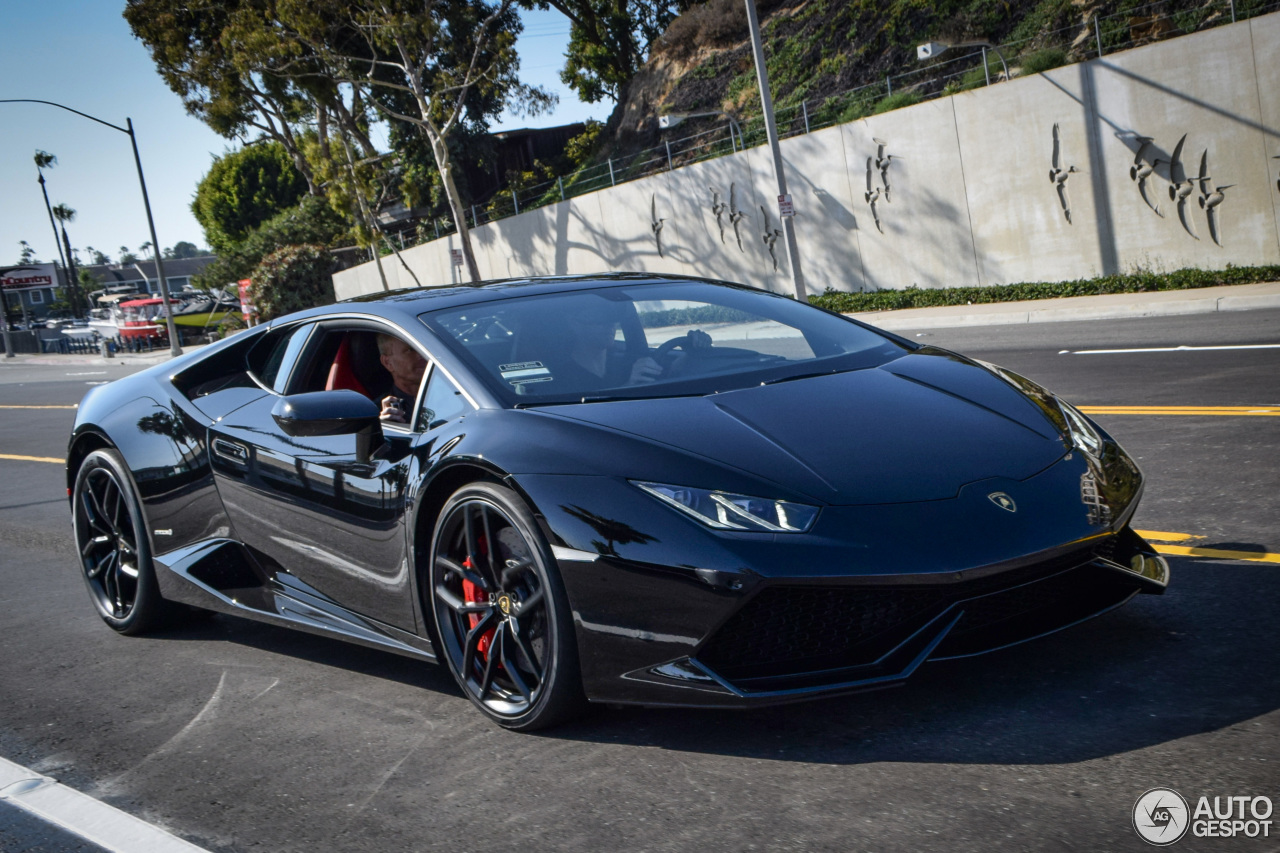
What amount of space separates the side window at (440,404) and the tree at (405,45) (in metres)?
28.3

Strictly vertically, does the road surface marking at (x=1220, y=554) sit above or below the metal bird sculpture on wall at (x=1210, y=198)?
below

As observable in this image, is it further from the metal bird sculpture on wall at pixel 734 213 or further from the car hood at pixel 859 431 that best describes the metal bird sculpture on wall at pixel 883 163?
the car hood at pixel 859 431

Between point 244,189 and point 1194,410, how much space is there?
7107cm

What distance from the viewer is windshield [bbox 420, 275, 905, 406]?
3639 millimetres

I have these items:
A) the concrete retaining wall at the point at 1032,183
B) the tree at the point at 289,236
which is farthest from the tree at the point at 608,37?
the concrete retaining wall at the point at 1032,183

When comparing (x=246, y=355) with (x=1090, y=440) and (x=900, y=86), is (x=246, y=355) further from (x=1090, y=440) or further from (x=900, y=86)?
(x=900, y=86)

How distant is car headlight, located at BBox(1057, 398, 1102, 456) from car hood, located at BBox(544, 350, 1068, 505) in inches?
3.2

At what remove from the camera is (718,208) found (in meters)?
28.9

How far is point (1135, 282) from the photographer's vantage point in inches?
723

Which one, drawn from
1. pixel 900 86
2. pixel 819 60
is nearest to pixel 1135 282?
pixel 900 86

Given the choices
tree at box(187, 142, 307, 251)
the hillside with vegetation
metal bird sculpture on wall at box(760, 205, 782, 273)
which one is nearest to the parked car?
the hillside with vegetation

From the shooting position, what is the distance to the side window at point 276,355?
446cm

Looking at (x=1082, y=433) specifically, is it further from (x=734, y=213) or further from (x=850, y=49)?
(x=850, y=49)
